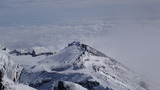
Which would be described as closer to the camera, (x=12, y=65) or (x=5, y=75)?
(x=5, y=75)

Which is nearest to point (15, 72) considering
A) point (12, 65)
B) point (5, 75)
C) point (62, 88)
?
point (12, 65)

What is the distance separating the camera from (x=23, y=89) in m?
81.6

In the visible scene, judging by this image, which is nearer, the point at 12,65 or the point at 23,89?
the point at 23,89

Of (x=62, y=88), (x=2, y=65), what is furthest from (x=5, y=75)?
(x=62, y=88)

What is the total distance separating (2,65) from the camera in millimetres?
81250

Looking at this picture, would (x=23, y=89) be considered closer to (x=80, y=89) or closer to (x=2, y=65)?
Answer: (x=2, y=65)

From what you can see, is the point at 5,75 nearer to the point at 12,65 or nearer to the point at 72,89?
the point at 12,65

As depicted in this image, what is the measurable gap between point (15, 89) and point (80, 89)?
13378 mm

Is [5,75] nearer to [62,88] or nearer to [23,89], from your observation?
[23,89]

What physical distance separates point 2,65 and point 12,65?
719cm

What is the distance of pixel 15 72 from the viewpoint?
8919cm

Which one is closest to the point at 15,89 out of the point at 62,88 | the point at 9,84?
the point at 9,84

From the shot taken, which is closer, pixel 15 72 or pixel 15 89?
pixel 15 89

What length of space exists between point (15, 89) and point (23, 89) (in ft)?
8.11
